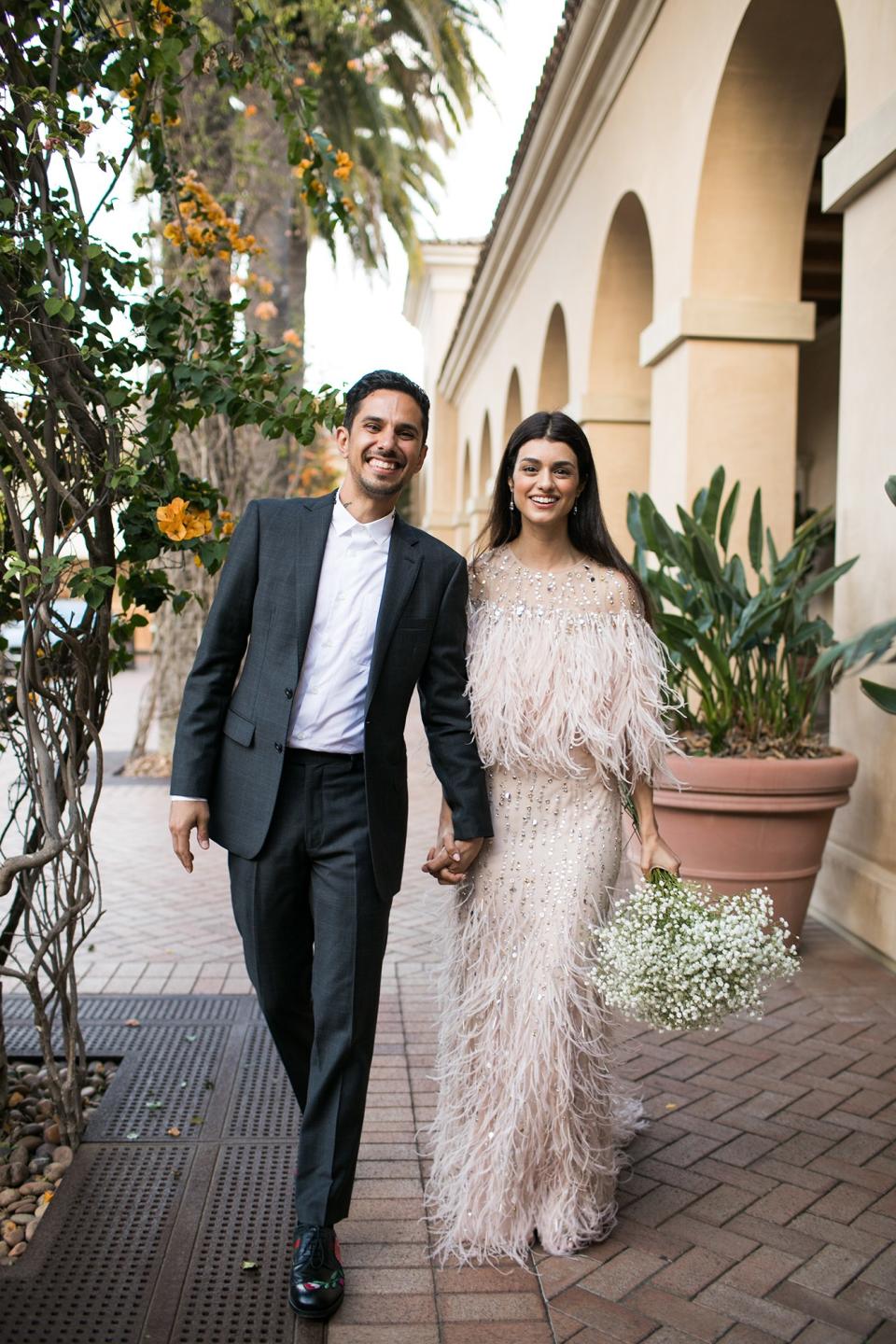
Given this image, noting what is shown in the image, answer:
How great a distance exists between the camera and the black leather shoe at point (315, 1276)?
250 cm

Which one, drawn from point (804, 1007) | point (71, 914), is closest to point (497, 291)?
point (804, 1007)

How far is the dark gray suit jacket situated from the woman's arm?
426mm

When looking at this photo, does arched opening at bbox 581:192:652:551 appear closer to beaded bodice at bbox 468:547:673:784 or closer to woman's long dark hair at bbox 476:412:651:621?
woman's long dark hair at bbox 476:412:651:621

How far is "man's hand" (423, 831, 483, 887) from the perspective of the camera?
281 cm

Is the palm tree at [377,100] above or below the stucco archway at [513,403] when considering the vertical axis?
above

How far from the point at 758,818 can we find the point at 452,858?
2536 millimetres

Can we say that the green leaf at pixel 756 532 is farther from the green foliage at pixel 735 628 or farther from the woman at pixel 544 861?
the woman at pixel 544 861

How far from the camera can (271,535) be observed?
2.70m

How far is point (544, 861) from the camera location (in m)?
2.86

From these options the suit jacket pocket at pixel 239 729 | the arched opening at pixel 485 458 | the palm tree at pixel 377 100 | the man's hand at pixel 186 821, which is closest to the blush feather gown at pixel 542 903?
the suit jacket pocket at pixel 239 729

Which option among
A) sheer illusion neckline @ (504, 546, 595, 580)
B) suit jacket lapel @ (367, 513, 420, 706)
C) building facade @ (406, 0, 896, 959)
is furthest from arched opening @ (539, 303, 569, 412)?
suit jacket lapel @ (367, 513, 420, 706)

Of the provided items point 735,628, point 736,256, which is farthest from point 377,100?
point 735,628

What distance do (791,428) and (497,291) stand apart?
974 cm

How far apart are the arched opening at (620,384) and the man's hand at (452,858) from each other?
6996 millimetres
